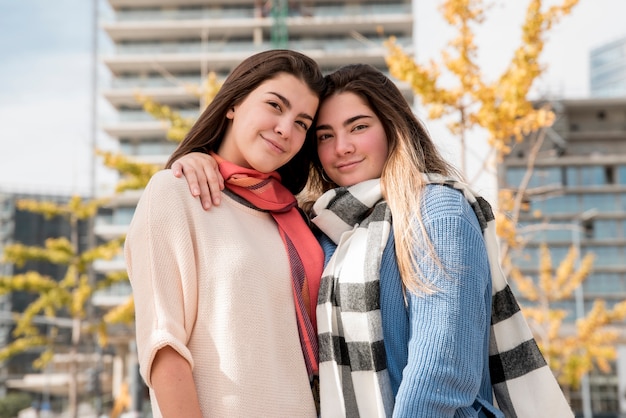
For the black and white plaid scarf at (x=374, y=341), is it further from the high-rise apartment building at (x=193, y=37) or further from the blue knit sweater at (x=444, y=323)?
the high-rise apartment building at (x=193, y=37)

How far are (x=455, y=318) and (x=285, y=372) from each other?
59 centimetres

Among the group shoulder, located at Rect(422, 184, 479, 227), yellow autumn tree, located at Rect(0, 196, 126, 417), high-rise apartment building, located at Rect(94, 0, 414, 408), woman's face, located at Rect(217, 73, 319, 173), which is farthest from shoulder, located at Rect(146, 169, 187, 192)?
high-rise apartment building, located at Rect(94, 0, 414, 408)

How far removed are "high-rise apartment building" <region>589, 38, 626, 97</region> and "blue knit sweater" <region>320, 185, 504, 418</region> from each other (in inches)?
6526

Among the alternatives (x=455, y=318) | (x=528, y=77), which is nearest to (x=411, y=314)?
(x=455, y=318)

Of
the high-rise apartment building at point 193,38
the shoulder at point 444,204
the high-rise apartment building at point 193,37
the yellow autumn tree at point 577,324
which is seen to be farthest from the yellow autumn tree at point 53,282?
the high-rise apartment building at point 193,37

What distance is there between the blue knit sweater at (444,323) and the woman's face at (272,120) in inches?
22.0

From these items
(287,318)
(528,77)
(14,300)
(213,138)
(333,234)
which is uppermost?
(528,77)

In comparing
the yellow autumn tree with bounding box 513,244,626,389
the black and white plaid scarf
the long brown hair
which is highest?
the long brown hair

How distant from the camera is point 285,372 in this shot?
2.43 metres

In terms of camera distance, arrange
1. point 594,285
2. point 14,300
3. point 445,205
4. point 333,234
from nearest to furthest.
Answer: point 445,205, point 333,234, point 594,285, point 14,300

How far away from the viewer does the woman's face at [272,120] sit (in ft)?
8.96

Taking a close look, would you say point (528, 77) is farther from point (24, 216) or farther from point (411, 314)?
point (24, 216)

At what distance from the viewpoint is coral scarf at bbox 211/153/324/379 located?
2.55 meters

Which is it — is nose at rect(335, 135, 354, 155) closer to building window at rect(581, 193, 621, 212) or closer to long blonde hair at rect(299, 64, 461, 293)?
long blonde hair at rect(299, 64, 461, 293)
